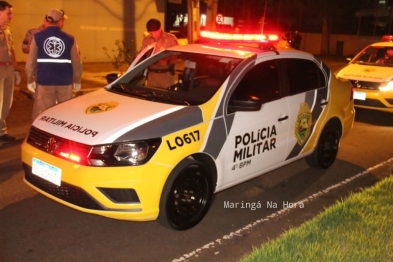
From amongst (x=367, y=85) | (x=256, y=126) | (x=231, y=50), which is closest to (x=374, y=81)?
(x=367, y=85)

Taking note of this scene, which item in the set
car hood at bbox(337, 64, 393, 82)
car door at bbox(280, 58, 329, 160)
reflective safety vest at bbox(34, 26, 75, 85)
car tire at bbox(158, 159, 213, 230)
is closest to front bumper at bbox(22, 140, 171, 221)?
car tire at bbox(158, 159, 213, 230)

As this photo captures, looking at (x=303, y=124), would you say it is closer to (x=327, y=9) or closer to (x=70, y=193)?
(x=70, y=193)

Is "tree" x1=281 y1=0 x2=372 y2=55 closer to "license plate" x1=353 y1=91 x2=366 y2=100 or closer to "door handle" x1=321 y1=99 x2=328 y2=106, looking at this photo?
"license plate" x1=353 y1=91 x2=366 y2=100

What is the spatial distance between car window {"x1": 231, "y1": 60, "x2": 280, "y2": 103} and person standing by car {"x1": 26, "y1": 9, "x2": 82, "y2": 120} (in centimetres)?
282

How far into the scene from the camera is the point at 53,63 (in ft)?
21.2

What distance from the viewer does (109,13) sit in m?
18.9

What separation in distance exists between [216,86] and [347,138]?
172 inches

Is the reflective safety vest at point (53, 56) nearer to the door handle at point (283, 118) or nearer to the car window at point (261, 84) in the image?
the car window at point (261, 84)

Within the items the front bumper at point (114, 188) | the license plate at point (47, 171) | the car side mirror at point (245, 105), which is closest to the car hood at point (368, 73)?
the car side mirror at point (245, 105)

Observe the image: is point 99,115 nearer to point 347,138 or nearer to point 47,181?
point 47,181

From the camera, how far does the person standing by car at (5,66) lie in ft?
22.0

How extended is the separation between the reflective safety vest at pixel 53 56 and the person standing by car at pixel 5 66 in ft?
2.36

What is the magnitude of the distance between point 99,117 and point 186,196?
→ 107 centimetres

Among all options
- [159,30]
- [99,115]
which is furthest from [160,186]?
[159,30]
